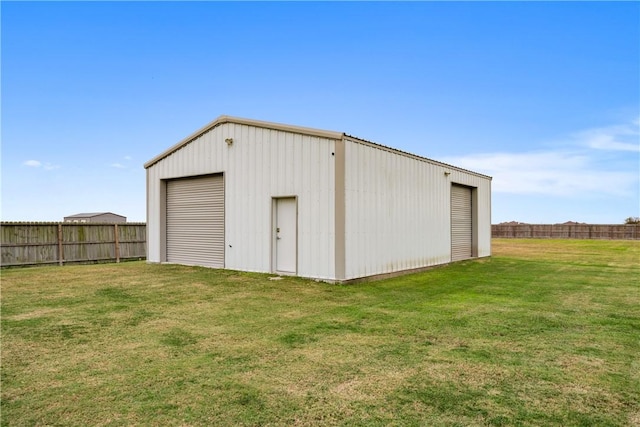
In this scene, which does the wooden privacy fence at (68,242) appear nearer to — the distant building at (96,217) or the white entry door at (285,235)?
the white entry door at (285,235)

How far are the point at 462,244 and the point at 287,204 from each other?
872cm

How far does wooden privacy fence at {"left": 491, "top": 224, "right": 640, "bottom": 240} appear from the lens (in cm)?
3448

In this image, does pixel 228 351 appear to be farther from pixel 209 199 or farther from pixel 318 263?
pixel 209 199

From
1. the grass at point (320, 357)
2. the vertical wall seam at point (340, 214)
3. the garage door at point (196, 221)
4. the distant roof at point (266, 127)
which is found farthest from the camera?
the garage door at point (196, 221)

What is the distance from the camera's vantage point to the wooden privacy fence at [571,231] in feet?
113

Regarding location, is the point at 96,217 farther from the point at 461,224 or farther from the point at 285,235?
the point at 461,224

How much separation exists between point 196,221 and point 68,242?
21.4ft

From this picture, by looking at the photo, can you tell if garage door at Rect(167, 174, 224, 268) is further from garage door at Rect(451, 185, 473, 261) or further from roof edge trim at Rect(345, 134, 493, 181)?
garage door at Rect(451, 185, 473, 261)

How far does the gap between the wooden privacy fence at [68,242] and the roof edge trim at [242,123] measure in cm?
429

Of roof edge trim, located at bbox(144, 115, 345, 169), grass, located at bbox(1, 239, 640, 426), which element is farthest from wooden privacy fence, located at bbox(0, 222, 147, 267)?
grass, located at bbox(1, 239, 640, 426)

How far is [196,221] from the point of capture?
13141 mm

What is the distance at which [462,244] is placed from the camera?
1578cm

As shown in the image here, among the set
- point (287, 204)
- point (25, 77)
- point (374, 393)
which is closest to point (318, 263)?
point (287, 204)

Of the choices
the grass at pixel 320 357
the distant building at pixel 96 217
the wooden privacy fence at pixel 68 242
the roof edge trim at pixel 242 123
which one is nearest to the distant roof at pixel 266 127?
the roof edge trim at pixel 242 123
